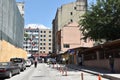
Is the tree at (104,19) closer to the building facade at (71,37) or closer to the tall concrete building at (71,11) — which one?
the building facade at (71,37)

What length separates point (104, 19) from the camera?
1714 inches

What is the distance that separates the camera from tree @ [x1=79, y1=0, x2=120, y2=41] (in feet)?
144

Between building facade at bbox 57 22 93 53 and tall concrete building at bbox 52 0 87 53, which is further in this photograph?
tall concrete building at bbox 52 0 87 53

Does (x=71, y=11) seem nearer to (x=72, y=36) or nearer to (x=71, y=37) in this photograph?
(x=72, y=36)

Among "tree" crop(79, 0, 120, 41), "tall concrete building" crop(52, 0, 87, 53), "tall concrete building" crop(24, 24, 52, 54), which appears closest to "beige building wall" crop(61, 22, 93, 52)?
"tall concrete building" crop(52, 0, 87, 53)

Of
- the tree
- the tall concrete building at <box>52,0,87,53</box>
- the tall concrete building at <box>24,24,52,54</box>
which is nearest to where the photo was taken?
the tree

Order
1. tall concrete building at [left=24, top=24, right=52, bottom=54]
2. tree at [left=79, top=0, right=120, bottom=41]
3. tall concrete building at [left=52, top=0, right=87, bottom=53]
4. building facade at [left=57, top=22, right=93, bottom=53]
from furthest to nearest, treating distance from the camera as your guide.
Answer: tall concrete building at [left=24, top=24, right=52, bottom=54], tall concrete building at [left=52, top=0, right=87, bottom=53], building facade at [left=57, top=22, right=93, bottom=53], tree at [left=79, top=0, right=120, bottom=41]

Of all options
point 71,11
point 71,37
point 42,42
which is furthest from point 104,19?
point 42,42

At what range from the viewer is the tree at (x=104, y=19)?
44.0 metres

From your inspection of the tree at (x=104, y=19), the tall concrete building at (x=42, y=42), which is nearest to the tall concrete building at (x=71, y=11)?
the tree at (x=104, y=19)

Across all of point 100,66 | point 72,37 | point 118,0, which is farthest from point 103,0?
point 72,37

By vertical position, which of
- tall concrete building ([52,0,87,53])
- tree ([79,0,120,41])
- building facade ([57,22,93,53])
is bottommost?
tree ([79,0,120,41])

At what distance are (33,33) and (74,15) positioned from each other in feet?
302

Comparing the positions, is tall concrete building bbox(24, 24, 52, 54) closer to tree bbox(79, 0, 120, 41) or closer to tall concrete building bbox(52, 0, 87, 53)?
tall concrete building bbox(52, 0, 87, 53)
